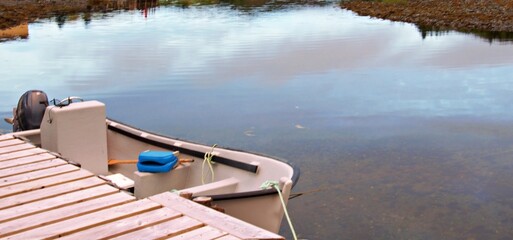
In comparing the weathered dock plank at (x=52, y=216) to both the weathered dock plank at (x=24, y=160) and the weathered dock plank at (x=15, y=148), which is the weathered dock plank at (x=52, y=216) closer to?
the weathered dock plank at (x=24, y=160)

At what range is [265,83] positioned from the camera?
63.8 feet

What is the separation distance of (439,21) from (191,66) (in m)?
22.1

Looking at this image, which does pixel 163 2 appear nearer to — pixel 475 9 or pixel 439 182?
pixel 475 9

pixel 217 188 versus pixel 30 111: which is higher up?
pixel 30 111

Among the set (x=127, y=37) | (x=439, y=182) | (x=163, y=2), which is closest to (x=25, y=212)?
(x=439, y=182)

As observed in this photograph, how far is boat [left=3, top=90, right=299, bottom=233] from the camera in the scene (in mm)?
5828

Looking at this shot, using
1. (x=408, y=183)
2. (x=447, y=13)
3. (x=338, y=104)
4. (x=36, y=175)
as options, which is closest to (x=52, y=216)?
(x=36, y=175)

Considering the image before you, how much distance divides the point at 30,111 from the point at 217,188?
12.4ft

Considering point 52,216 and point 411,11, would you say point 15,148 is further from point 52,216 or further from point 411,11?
point 411,11

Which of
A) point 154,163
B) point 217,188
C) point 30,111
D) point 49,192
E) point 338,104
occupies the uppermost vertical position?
point 30,111

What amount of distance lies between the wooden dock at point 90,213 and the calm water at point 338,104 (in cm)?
353

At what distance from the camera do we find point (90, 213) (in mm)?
5098

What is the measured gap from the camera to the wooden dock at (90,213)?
15.3ft

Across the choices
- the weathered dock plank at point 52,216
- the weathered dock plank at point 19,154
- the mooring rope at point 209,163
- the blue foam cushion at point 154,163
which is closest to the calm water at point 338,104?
the mooring rope at point 209,163
